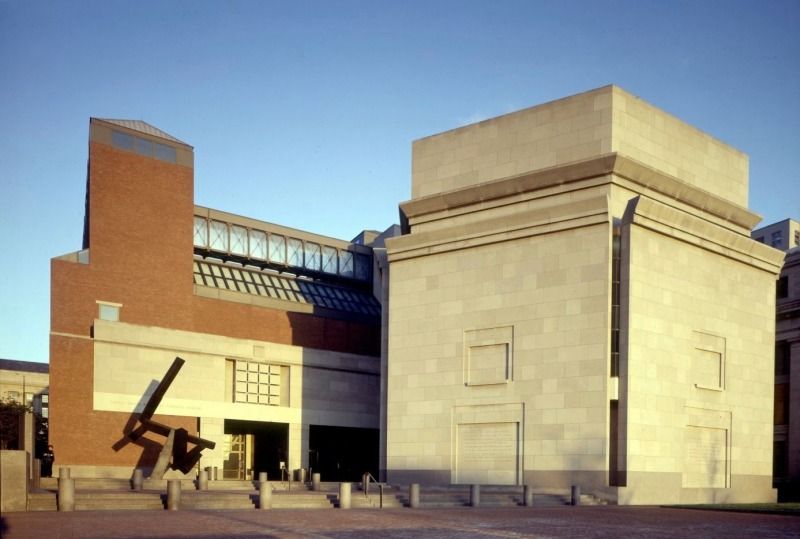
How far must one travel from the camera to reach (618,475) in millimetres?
39656

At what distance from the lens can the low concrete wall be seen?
23808 millimetres

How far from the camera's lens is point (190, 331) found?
5416 centimetres

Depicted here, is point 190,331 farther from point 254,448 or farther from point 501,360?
point 501,360

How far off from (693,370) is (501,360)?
957 centimetres

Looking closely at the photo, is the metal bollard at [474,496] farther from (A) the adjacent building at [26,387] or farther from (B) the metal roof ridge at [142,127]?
(A) the adjacent building at [26,387]

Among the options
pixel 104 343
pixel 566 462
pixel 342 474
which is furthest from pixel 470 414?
pixel 342 474

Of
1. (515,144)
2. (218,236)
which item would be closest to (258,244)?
(218,236)

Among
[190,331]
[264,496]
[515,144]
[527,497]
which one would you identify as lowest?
[527,497]

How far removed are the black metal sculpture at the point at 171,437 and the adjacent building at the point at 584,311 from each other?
10.8 m

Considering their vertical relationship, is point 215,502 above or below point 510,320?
below

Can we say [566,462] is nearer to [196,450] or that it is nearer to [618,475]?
[618,475]

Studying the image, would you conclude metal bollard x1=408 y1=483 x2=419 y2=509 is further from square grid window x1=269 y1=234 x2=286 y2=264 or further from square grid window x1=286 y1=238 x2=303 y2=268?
square grid window x1=286 y1=238 x2=303 y2=268

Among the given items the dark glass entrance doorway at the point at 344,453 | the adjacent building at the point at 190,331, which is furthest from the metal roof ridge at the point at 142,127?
the dark glass entrance doorway at the point at 344,453

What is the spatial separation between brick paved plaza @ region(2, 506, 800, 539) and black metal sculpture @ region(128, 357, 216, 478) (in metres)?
19.7
